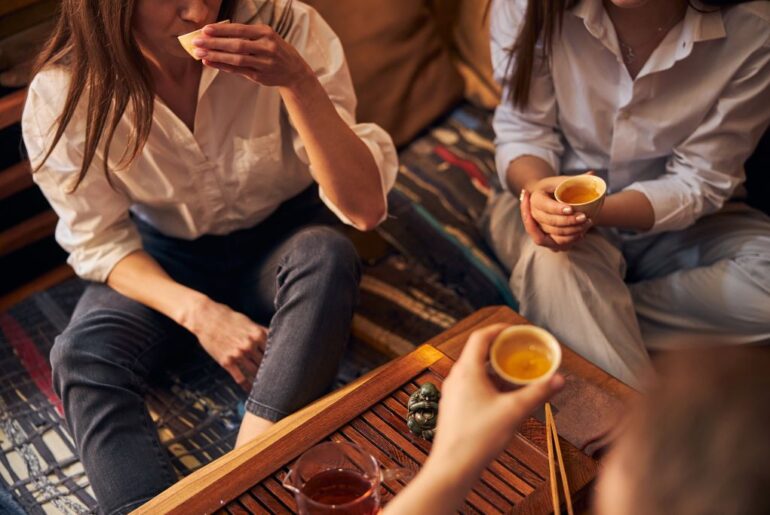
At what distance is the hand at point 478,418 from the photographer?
1081 mm

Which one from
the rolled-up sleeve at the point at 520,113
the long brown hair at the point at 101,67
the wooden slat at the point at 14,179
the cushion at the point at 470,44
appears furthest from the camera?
the cushion at the point at 470,44

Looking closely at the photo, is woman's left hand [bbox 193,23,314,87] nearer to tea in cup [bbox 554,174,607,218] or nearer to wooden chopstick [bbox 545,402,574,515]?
tea in cup [bbox 554,174,607,218]

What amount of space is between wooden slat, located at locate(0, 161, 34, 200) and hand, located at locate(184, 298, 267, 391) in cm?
70

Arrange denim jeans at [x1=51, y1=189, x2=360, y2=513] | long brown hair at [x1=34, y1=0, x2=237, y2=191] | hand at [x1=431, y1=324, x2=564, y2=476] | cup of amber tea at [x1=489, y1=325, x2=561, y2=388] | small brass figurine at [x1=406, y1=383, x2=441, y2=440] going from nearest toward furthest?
1. hand at [x1=431, y1=324, x2=564, y2=476]
2. cup of amber tea at [x1=489, y1=325, x2=561, y2=388]
3. small brass figurine at [x1=406, y1=383, x2=441, y2=440]
4. long brown hair at [x1=34, y1=0, x2=237, y2=191]
5. denim jeans at [x1=51, y1=189, x2=360, y2=513]

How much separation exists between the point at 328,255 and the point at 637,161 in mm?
777

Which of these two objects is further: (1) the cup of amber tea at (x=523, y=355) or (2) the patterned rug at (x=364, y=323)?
(2) the patterned rug at (x=364, y=323)

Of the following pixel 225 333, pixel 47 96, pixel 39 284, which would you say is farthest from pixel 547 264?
pixel 39 284

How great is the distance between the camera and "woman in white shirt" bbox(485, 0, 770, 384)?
1.88 m

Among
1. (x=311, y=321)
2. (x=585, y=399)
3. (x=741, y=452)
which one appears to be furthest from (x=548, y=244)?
(x=741, y=452)

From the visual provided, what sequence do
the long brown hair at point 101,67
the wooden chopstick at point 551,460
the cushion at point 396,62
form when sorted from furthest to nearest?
the cushion at point 396,62 < the long brown hair at point 101,67 < the wooden chopstick at point 551,460

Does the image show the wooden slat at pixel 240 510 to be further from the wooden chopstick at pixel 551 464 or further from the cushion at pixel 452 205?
the cushion at pixel 452 205

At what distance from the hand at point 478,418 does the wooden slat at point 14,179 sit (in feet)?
4.89

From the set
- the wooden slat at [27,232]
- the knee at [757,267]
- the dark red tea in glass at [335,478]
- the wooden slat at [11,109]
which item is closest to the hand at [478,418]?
the dark red tea in glass at [335,478]

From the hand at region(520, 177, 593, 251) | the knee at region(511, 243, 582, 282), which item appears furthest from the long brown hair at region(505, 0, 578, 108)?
the knee at region(511, 243, 582, 282)
